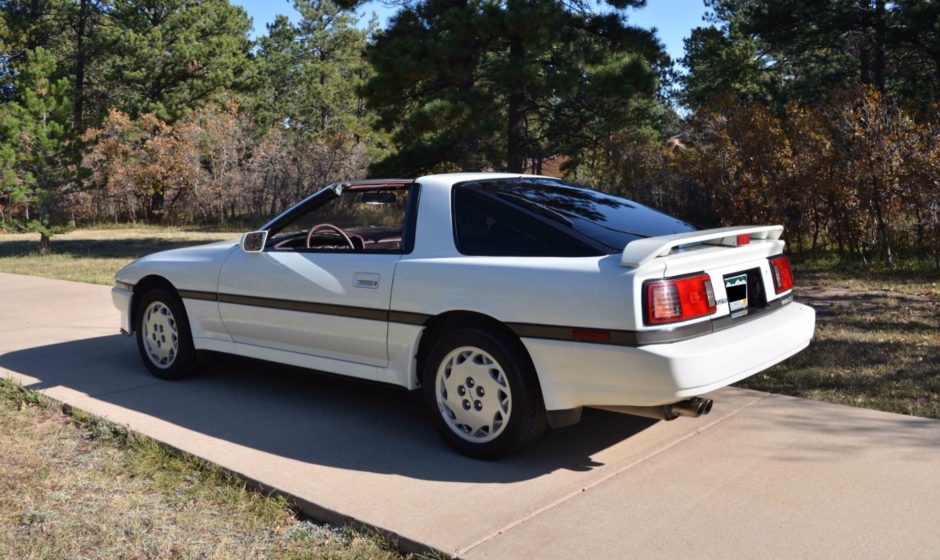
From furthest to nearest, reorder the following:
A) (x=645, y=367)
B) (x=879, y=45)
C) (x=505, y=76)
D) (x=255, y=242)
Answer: (x=879, y=45) → (x=505, y=76) → (x=255, y=242) → (x=645, y=367)

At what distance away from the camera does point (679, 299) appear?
12.8 ft

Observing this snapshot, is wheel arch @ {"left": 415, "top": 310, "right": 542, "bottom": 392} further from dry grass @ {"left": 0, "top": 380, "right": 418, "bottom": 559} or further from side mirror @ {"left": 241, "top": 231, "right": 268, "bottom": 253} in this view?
side mirror @ {"left": 241, "top": 231, "right": 268, "bottom": 253}

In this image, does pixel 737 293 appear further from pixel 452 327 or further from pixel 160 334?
pixel 160 334

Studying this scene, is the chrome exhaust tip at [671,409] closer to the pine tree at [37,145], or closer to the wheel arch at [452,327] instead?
the wheel arch at [452,327]

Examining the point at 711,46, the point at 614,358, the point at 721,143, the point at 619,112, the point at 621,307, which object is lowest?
the point at 614,358

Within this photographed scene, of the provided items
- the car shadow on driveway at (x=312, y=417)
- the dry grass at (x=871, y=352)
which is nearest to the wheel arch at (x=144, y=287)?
the car shadow on driveway at (x=312, y=417)

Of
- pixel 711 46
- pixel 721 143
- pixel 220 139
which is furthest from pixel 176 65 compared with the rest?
pixel 721 143

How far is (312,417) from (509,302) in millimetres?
1787

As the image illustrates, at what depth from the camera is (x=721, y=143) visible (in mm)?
12906

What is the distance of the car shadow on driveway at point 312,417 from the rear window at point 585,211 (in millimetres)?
1185

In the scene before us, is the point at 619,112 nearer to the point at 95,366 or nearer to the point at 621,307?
the point at 95,366

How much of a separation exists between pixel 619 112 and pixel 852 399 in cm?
1363

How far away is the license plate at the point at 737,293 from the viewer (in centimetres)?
422

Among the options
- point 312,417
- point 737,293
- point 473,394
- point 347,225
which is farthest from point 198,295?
point 737,293
